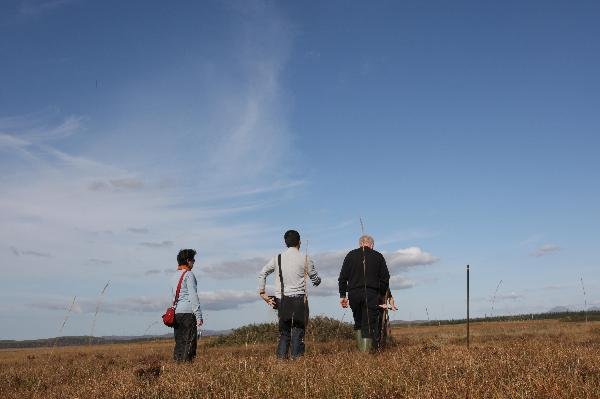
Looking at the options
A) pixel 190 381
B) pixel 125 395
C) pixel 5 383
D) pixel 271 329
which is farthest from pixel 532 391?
pixel 271 329

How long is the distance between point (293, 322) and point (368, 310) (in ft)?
4.64

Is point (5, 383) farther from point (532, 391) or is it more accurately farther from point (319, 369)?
point (532, 391)

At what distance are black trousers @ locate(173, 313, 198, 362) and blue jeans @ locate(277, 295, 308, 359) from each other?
1462 millimetres

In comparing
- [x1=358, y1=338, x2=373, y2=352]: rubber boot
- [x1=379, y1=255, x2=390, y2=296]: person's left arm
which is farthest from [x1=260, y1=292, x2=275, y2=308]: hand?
[x1=379, y1=255, x2=390, y2=296]: person's left arm

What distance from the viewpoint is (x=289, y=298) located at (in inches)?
360

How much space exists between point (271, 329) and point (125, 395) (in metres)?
15.8

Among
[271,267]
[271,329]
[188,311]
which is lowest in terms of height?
[271,329]

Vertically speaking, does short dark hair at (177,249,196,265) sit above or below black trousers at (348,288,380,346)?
above

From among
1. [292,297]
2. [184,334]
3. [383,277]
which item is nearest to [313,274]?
[292,297]

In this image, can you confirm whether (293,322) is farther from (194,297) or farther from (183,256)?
(183,256)

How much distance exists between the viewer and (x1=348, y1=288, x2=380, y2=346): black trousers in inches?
377

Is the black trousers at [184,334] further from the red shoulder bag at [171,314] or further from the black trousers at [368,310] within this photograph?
the black trousers at [368,310]

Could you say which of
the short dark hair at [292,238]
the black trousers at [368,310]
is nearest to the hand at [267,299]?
the short dark hair at [292,238]

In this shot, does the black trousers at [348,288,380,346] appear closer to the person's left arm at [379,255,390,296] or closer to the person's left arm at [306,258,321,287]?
the person's left arm at [379,255,390,296]
